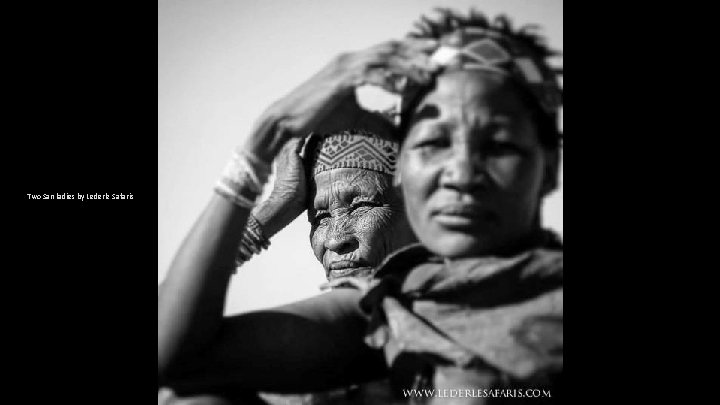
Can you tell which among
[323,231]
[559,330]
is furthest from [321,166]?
[559,330]

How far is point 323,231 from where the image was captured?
347cm

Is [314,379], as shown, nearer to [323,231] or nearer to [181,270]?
[181,270]

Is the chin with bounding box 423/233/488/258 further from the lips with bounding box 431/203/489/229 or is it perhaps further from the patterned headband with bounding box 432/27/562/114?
the patterned headband with bounding box 432/27/562/114

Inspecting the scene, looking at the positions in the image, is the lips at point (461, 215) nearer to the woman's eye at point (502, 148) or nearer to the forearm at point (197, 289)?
the woman's eye at point (502, 148)

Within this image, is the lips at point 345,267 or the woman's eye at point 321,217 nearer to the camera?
the lips at point 345,267

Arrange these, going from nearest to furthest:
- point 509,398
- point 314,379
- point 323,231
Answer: point 509,398, point 314,379, point 323,231

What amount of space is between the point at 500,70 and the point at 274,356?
80 centimetres

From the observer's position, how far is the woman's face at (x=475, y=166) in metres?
1.71

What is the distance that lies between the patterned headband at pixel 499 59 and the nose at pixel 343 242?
5.49ft

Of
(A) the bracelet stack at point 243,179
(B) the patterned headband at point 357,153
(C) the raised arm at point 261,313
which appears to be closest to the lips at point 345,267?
(B) the patterned headband at point 357,153

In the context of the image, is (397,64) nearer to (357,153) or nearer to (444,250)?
(444,250)

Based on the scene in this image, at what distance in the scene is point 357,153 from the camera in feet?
11.2

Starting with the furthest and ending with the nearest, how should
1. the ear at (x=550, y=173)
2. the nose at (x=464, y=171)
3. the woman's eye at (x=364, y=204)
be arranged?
the woman's eye at (x=364, y=204) → the ear at (x=550, y=173) → the nose at (x=464, y=171)
